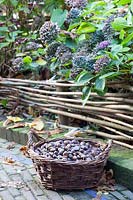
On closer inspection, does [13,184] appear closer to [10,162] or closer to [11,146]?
[10,162]

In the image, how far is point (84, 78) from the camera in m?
2.92

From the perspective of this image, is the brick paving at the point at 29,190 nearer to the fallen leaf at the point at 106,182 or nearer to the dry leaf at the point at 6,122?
the fallen leaf at the point at 106,182

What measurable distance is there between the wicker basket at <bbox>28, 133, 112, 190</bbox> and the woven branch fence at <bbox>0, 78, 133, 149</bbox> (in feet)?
1.32

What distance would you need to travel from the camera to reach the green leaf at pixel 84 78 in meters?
2.90

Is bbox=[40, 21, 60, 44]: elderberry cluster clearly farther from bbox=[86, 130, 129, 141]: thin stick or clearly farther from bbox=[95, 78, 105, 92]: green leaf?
bbox=[86, 130, 129, 141]: thin stick

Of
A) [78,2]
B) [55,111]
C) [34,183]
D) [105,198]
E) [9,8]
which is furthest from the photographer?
[9,8]

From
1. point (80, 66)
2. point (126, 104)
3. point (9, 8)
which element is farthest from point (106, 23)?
point (9, 8)

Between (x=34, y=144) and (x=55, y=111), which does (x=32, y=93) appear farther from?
(x=34, y=144)

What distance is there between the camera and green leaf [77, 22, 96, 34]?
3.01m

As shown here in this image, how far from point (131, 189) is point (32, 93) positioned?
1.64 metres

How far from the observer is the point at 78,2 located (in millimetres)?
3268

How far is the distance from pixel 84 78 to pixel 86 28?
366 mm

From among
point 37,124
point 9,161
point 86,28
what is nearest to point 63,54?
point 86,28

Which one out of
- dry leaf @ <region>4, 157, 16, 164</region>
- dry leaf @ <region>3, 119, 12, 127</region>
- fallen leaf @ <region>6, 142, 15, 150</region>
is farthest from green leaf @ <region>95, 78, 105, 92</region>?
dry leaf @ <region>3, 119, 12, 127</region>
